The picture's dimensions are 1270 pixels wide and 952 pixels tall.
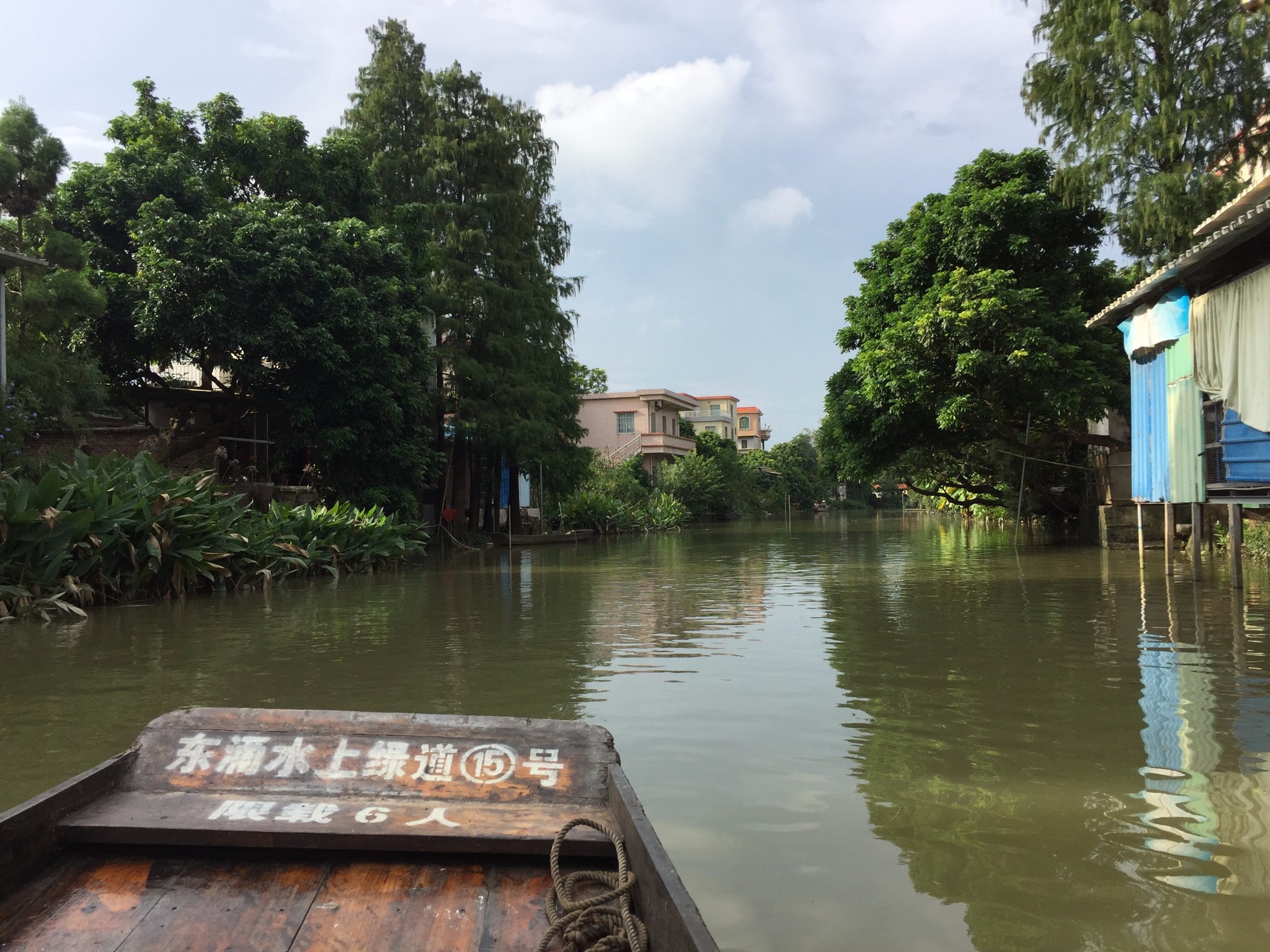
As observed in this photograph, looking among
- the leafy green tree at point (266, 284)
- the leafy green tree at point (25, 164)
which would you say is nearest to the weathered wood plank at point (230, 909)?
the leafy green tree at point (266, 284)

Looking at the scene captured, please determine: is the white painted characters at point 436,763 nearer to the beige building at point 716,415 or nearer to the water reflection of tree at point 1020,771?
the water reflection of tree at point 1020,771

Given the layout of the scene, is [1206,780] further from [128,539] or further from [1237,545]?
[128,539]

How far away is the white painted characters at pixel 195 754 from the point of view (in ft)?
11.5

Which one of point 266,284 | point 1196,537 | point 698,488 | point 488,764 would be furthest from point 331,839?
point 698,488

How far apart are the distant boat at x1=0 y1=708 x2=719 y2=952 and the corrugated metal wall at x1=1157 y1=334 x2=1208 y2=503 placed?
11109 millimetres

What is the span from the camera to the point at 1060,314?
18500 mm

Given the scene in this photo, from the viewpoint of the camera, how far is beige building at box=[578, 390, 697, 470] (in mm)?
47625

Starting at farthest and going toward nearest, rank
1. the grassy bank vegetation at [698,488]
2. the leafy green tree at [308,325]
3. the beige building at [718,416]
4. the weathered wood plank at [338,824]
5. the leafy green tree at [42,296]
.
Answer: the beige building at [718,416] < the grassy bank vegetation at [698,488] < the leafy green tree at [308,325] < the leafy green tree at [42,296] < the weathered wood plank at [338,824]

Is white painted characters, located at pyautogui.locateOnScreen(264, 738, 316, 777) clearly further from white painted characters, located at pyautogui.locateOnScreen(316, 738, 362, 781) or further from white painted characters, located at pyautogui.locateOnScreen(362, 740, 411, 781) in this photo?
white painted characters, located at pyautogui.locateOnScreen(362, 740, 411, 781)

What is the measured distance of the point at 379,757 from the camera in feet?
11.4

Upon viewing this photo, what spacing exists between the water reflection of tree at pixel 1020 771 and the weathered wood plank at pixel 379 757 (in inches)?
52.6

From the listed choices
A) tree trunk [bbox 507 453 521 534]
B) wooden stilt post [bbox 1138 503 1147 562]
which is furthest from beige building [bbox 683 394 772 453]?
wooden stilt post [bbox 1138 503 1147 562]

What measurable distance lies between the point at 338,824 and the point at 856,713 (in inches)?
140

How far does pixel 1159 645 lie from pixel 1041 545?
14305mm
